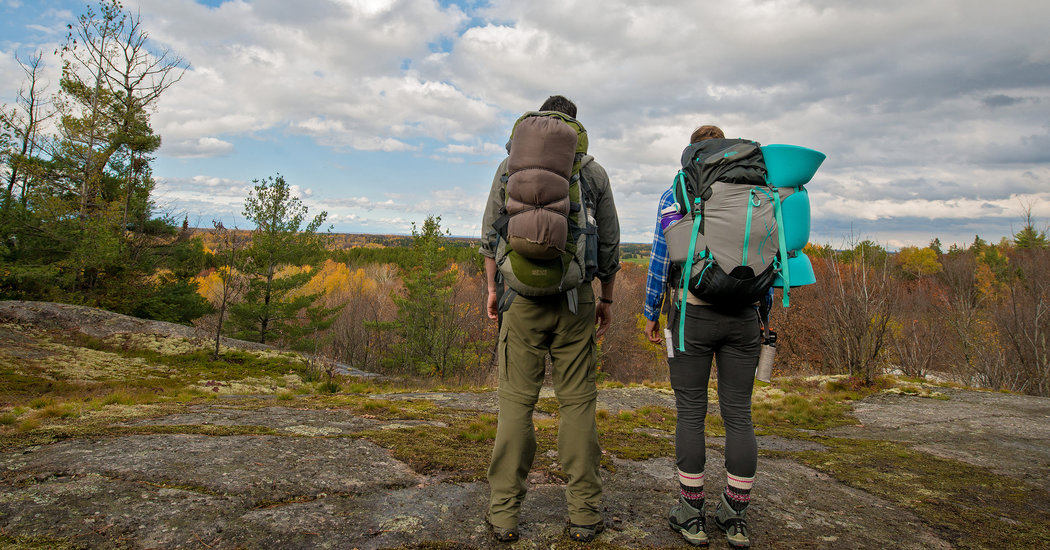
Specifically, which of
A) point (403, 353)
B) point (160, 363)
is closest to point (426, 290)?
point (403, 353)

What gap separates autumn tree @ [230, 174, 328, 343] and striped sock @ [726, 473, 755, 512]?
23355 millimetres

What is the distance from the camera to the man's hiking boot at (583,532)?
237cm

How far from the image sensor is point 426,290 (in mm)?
25500

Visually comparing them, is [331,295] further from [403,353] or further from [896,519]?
[896,519]

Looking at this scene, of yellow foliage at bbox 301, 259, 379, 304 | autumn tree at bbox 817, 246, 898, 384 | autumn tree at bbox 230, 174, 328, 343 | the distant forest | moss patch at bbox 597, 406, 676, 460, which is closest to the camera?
moss patch at bbox 597, 406, 676, 460

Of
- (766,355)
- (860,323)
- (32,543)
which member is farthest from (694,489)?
(860,323)

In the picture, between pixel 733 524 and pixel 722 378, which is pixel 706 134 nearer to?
pixel 722 378

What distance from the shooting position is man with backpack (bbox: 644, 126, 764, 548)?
7.90 feet

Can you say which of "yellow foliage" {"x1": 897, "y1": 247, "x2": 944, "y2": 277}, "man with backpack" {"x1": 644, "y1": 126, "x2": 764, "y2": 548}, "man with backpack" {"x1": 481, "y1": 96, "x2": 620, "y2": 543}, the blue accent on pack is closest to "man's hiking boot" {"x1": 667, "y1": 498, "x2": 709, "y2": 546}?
"man with backpack" {"x1": 644, "y1": 126, "x2": 764, "y2": 548}

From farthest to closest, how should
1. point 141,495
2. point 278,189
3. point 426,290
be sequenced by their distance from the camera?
point 426,290 < point 278,189 < point 141,495

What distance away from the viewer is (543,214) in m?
2.24

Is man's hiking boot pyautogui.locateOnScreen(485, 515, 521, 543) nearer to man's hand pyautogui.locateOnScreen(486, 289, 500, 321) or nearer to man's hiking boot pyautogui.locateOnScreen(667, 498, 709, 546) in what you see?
man's hiking boot pyautogui.locateOnScreen(667, 498, 709, 546)

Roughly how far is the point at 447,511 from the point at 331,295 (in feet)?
147

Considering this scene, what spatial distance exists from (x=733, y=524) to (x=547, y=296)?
60.5 inches
